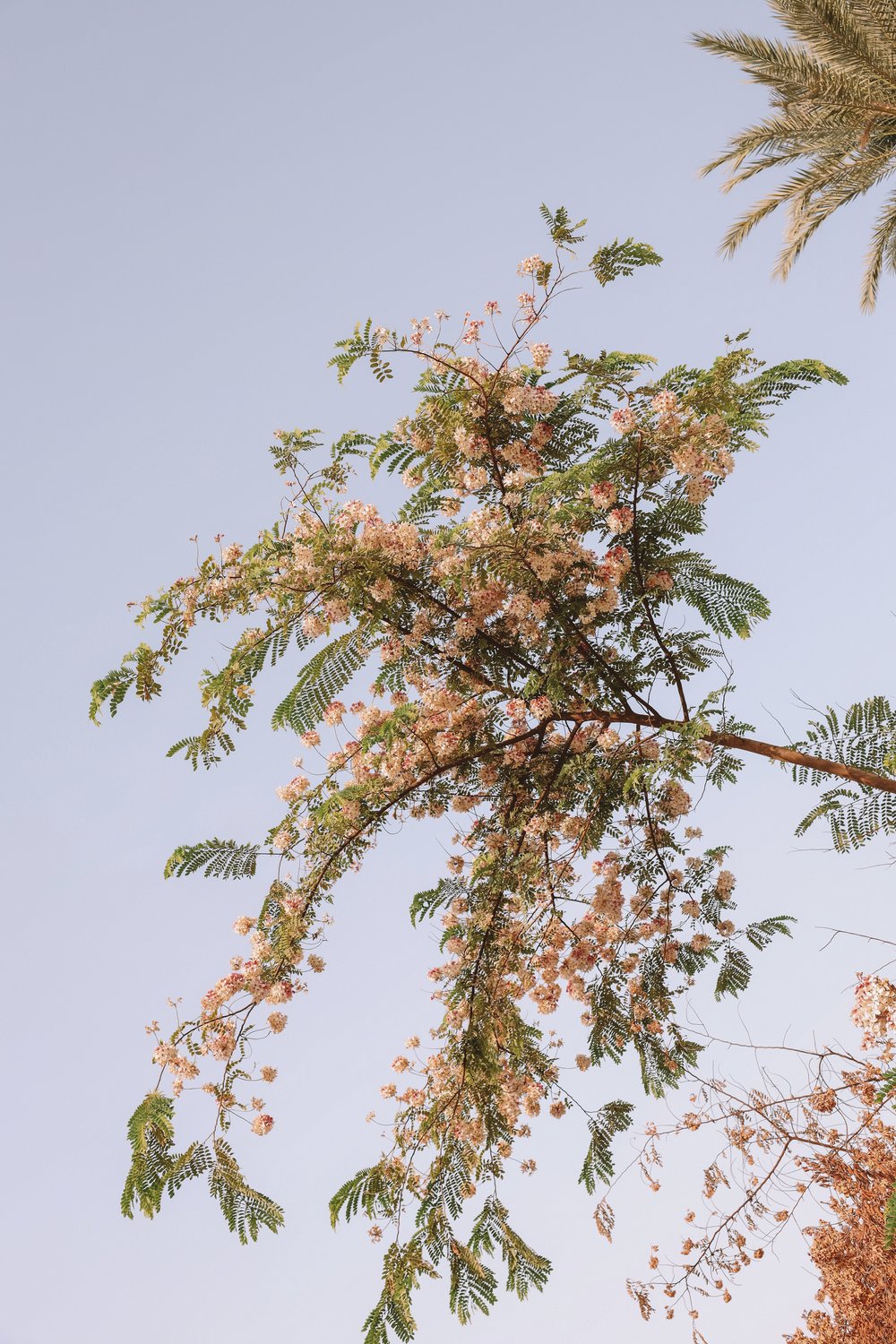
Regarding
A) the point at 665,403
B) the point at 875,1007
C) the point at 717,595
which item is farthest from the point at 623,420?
the point at 875,1007

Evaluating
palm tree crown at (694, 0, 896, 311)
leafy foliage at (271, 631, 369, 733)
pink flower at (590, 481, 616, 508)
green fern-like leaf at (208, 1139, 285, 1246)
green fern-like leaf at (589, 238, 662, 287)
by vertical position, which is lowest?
green fern-like leaf at (208, 1139, 285, 1246)

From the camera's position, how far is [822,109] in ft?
38.5

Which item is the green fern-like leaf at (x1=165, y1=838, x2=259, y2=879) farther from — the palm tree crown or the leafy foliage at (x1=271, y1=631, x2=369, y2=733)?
the palm tree crown

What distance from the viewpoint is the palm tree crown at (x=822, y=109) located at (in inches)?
A: 443

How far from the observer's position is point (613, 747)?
5.29 meters

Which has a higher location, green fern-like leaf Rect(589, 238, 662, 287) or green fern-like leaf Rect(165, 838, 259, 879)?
green fern-like leaf Rect(589, 238, 662, 287)

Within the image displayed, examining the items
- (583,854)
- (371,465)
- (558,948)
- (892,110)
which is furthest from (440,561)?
(892,110)

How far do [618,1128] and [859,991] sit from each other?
2440mm

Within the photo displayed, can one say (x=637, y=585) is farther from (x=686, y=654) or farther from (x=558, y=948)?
(x=558, y=948)

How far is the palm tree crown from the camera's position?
36.9ft

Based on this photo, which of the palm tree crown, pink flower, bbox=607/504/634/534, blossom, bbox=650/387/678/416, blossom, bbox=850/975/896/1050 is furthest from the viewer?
the palm tree crown

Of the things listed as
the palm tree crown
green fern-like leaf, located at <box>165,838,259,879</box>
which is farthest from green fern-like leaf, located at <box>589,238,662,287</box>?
the palm tree crown

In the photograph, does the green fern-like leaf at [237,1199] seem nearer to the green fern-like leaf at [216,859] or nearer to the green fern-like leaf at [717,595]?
the green fern-like leaf at [216,859]

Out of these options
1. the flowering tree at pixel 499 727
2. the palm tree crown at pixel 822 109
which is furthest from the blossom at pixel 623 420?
the palm tree crown at pixel 822 109
